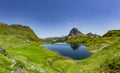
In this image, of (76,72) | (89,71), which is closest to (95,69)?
(89,71)

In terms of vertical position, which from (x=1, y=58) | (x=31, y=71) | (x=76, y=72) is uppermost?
(x=1, y=58)

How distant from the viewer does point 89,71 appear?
203ft

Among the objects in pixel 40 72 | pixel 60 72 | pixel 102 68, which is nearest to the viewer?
pixel 40 72

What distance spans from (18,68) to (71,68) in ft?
117

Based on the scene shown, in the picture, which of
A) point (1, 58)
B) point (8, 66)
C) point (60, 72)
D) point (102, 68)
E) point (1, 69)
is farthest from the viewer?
point (60, 72)

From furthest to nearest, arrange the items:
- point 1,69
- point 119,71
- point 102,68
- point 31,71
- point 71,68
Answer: point 71,68
point 102,68
point 119,71
point 31,71
point 1,69

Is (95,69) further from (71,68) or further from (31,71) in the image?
(31,71)

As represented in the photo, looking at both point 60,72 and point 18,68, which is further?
point 60,72

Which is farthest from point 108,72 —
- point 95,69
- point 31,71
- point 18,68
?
point 18,68

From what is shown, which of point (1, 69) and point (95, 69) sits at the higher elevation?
point (1, 69)

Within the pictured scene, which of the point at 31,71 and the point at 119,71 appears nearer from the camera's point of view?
the point at 31,71

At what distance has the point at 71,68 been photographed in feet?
227

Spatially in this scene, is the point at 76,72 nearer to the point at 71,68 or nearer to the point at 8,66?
the point at 71,68

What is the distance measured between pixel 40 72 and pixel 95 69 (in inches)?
929
